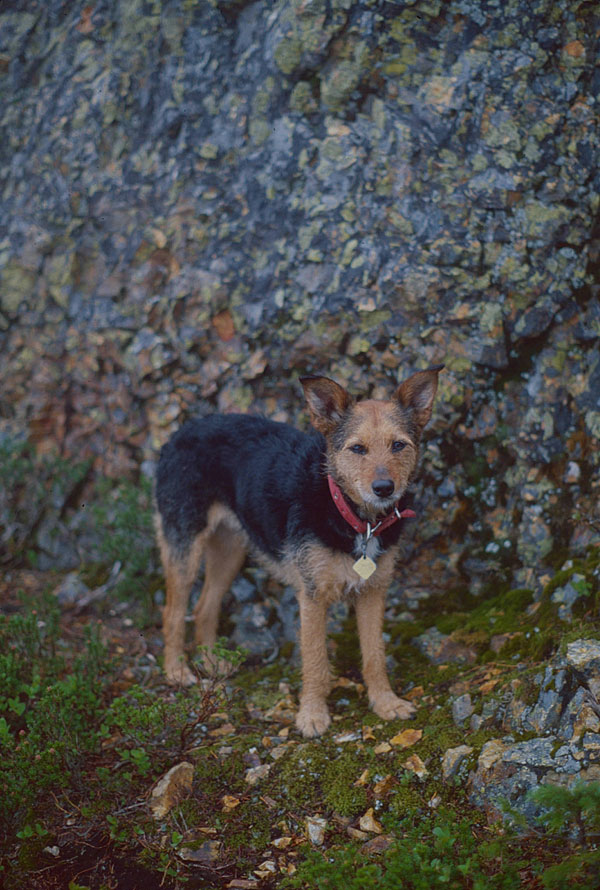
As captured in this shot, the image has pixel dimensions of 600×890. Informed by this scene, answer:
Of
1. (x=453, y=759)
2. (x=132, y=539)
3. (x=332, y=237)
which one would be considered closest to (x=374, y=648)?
(x=453, y=759)

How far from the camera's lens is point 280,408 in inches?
267

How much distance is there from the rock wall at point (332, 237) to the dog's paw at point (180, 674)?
2.11m

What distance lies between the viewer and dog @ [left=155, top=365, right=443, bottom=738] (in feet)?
15.4

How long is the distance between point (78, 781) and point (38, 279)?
5778mm

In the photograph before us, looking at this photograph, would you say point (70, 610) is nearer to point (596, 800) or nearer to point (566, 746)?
point (566, 746)

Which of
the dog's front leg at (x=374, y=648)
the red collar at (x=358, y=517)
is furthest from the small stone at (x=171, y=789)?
the red collar at (x=358, y=517)

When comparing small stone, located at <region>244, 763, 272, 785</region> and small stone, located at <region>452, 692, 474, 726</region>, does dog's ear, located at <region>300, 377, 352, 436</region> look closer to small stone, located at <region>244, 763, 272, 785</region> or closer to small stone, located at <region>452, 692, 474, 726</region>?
small stone, located at <region>452, 692, 474, 726</region>

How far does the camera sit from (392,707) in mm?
4891

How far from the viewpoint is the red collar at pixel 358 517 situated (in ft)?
15.6

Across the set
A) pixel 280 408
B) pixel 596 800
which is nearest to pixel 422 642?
pixel 280 408

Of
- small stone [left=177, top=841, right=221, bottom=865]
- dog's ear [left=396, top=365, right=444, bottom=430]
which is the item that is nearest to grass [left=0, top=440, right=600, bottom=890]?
small stone [left=177, top=841, right=221, bottom=865]

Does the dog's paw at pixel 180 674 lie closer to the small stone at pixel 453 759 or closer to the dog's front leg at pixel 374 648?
the dog's front leg at pixel 374 648

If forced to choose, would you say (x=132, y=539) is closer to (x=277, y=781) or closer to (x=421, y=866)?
(x=277, y=781)

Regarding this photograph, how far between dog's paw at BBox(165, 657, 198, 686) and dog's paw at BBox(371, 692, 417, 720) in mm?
1653
